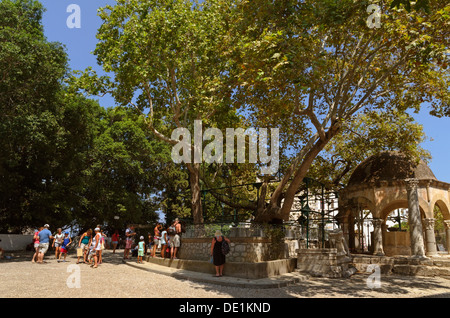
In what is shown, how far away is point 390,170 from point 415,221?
3121 millimetres

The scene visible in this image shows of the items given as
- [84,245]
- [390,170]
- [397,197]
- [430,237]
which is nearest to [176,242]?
[84,245]

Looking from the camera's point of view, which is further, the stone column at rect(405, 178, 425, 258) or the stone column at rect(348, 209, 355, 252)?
the stone column at rect(348, 209, 355, 252)

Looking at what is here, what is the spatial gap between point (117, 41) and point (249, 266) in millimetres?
13035

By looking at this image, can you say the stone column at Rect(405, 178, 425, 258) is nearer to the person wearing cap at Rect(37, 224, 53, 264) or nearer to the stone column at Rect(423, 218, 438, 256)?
the stone column at Rect(423, 218, 438, 256)

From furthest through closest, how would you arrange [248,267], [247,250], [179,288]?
[247,250] → [248,267] → [179,288]

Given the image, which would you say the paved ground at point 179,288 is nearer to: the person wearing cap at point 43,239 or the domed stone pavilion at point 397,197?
the person wearing cap at point 43,239

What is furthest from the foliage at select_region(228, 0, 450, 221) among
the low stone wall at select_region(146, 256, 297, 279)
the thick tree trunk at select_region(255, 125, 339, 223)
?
the low stone wall at select_region(146, 256, 297, 279)

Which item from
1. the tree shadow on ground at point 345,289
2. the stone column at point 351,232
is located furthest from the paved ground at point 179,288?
the stone column at point 351,232

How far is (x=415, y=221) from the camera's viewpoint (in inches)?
583

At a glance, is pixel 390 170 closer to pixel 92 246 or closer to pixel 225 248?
pixel 225 248

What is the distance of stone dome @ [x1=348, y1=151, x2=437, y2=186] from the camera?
653 inches

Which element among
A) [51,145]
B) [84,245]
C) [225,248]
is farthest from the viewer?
[51,145]

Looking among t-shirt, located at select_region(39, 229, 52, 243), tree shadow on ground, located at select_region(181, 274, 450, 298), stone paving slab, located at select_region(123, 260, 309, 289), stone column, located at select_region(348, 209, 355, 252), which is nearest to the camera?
tree shadow on ground, located at select_region(181, 274, 450, 298)

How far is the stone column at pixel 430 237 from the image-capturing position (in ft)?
50.6
